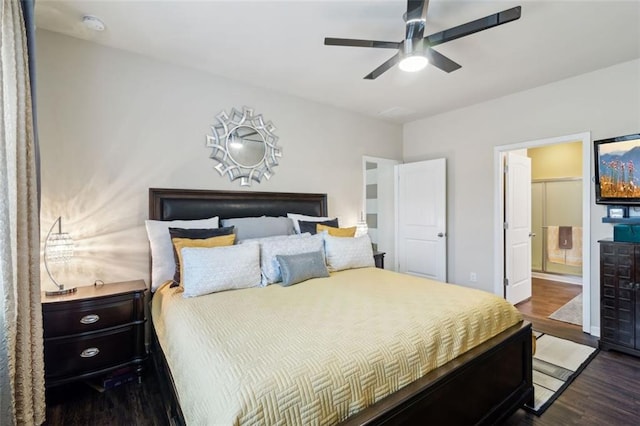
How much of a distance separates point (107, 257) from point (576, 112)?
489 centimetres

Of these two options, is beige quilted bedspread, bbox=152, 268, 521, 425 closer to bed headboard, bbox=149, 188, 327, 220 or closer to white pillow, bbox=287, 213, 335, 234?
bed headboard, bbox=149, 188, 327, 220

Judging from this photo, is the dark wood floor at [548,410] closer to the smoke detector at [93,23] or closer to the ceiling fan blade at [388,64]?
the ceiling fan blade at [388,64]

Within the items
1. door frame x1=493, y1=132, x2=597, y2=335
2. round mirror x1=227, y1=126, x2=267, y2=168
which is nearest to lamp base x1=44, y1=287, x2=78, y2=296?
round mirror x1=227, y1=126, x2=267, y2=168

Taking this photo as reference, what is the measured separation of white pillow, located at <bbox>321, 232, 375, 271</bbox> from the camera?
287 cm

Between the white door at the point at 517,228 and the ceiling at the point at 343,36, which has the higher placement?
the ceiling at the point at 343,36

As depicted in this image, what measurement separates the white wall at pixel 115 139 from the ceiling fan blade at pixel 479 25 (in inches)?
82.0

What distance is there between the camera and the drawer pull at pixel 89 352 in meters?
2.06

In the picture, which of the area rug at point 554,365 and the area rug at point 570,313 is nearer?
the area rug at point 554,365

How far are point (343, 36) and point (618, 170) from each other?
2921 mm

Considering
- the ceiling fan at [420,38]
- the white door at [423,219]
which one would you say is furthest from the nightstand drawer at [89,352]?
the white door at [423,219]

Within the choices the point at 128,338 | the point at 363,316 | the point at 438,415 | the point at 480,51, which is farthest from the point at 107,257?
the point at 480,51

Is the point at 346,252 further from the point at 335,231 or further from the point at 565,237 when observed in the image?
the point at 565,237

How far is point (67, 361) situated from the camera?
6.59ft

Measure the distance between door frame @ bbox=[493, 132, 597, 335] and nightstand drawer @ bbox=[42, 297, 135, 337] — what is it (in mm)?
4106
